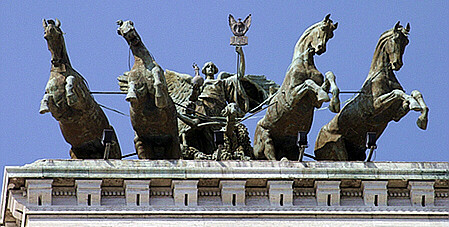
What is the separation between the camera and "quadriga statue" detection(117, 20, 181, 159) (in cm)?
4319

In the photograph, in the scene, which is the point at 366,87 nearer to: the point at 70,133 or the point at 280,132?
the point at 280,132

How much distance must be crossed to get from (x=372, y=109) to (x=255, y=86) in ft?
18.4

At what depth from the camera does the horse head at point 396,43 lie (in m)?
44.4

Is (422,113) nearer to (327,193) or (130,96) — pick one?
(327,193)

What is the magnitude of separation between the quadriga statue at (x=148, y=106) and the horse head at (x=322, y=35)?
3.14 meters

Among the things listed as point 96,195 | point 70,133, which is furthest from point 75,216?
point 70,133

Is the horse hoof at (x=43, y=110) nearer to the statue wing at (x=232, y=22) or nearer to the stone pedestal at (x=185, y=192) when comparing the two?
Result: the stone pedestal at (x=185, y=192)

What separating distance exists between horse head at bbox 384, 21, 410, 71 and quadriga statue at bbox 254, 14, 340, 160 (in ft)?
3.77

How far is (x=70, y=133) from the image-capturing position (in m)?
43.9

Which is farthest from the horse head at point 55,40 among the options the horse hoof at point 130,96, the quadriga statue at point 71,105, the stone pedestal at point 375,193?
the stone pedestal at point 375,193

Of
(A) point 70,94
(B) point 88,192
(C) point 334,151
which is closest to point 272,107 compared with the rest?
(C) point 334,151

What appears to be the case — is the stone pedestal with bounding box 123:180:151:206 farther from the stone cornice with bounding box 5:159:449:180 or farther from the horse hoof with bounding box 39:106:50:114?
the horse hoof with bounding box 39:106:50:114

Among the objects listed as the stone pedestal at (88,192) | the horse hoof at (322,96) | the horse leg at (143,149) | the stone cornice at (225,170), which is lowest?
the stone pedestal at (88,192)

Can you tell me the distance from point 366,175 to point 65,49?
684 centimetres
